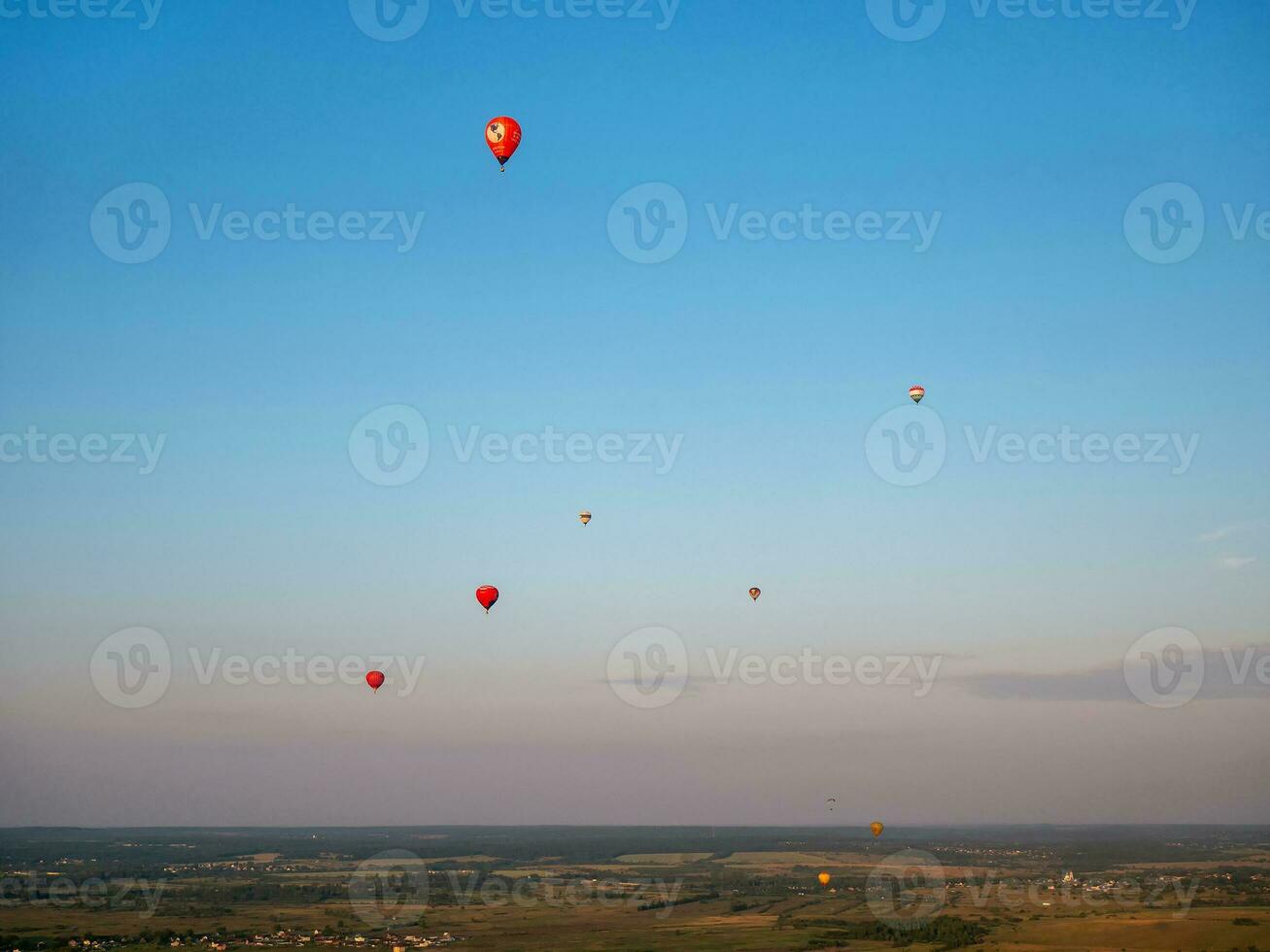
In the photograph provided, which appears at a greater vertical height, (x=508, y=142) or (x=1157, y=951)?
(x=508, y=142)

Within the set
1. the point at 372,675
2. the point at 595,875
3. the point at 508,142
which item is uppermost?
the point at 508,142

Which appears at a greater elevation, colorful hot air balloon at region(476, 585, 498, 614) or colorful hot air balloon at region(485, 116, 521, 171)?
colorful hot air balloon at region(485, 116, 521, 171)

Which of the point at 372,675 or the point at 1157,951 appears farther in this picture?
the point at 1157,951

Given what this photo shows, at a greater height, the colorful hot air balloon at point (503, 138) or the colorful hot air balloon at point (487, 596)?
the colorful hot air balloon at point (503, 138)

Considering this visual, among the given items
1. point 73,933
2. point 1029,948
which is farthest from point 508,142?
point 73,933

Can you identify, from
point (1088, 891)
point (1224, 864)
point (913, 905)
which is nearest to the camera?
point (913, 905)

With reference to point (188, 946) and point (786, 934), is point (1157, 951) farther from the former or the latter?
point (188, 946)

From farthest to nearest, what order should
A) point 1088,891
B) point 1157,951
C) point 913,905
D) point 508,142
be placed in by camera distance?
point 1088,891, point 913,905, point 1157,951, point 508,142
